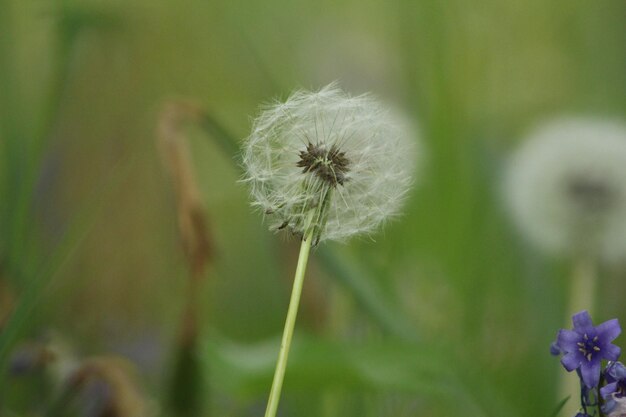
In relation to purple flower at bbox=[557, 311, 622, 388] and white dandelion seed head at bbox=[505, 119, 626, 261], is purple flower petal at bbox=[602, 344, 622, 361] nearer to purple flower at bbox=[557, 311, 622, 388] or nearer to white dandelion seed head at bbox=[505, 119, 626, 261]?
purple flower at bbox=[557, 311, 622, 388]

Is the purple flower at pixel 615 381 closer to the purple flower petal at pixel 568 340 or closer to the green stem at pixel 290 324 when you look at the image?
the purple flower petal at pixel 568 340

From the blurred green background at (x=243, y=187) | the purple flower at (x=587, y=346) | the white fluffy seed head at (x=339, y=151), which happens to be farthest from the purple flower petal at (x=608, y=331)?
the blurred green background at (x=243, y=187)

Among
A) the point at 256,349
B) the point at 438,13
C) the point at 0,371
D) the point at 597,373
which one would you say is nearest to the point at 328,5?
the point at 438,13

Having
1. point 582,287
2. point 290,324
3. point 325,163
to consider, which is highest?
point 582,287

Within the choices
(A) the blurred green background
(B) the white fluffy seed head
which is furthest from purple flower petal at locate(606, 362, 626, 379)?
(A) the blurred green background

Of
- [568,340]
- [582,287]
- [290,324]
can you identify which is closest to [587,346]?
[568,340]

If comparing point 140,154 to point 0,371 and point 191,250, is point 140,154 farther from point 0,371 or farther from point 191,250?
point 0,371

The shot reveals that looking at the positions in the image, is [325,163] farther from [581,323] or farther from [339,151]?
[581,323]
